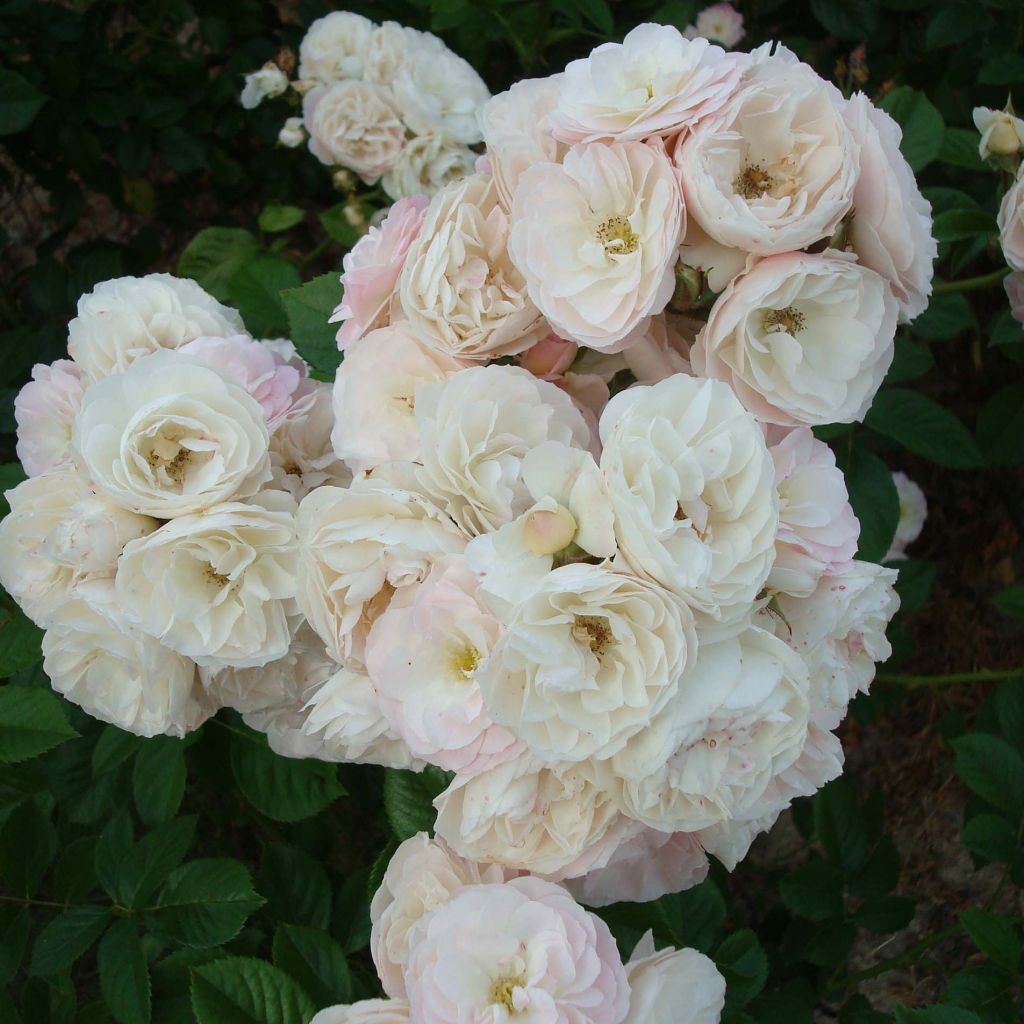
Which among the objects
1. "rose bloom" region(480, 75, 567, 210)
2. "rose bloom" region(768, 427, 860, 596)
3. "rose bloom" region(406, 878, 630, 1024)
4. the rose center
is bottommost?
"rose bloom" region(406, 878, 630, 1024)

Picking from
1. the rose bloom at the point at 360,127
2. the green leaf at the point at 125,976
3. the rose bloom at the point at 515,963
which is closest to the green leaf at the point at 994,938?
the rose bloom at the point at 515,963

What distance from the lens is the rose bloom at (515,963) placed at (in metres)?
0.87

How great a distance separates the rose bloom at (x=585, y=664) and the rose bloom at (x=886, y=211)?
38 centimetres

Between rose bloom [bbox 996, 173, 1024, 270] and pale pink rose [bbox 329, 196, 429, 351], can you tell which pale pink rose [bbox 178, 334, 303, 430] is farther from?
rose bloom [bbox 996, 173, 1024, 270]

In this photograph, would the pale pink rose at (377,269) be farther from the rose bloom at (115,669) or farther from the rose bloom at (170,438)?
the rose bloom at (115,669)

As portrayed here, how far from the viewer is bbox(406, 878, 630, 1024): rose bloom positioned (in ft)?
2.86

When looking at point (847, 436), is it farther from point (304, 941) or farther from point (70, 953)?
point (70, 953)

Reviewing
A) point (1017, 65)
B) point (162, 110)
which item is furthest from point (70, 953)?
point (1017, 65)

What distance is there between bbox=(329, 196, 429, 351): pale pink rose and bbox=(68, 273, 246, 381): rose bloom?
24cm

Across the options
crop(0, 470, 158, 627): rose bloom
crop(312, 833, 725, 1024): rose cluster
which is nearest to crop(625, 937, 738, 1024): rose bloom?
crop(312, 833, 725, 1024): rose cluster

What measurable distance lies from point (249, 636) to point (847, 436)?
3.69 feet

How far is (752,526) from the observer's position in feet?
2.68

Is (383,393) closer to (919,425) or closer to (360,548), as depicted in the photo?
(360,548)

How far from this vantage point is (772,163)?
3.11 feet
